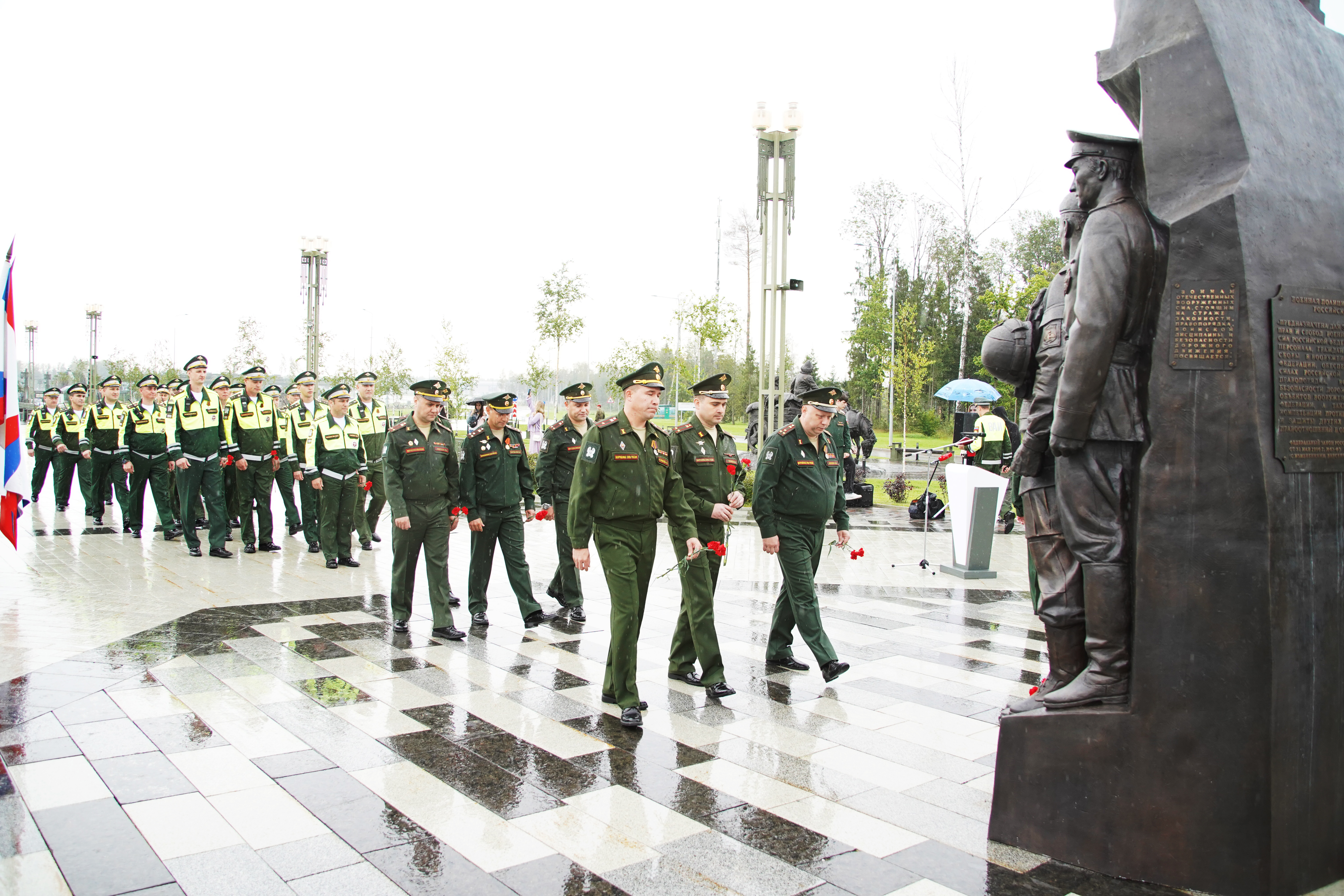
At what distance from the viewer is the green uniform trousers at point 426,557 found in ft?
24.7

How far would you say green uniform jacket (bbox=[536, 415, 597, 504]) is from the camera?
28.8 feet

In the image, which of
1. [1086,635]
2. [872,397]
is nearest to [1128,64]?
[1086,635]

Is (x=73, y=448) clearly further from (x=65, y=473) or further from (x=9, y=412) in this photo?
(x=9, y=412)

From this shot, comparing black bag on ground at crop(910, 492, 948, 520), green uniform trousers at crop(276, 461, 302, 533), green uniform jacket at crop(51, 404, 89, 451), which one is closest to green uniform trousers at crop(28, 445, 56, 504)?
green uniform jacket at crop(51, 404, 89, 451)

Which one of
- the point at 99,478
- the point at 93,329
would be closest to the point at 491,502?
the point at 99,478

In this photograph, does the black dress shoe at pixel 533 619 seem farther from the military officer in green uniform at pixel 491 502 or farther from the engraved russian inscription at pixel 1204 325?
the engraved russian inscription at pixel 1204 325

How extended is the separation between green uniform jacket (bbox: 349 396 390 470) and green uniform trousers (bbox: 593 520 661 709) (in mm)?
7641

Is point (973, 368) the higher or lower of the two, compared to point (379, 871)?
higher

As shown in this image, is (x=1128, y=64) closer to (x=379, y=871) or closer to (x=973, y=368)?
(x=379, y=871)

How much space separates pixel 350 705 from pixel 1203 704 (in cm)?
453

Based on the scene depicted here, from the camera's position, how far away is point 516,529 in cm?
827

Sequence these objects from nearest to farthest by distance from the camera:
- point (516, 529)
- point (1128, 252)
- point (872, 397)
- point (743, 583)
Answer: point (1128, 252), point (516, 529), point (743, 583), point (872, 397)

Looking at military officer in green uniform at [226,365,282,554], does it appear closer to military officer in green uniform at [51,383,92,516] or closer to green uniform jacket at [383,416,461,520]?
military officer in green uniform at [51,383,92,516]

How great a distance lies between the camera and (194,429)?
37.3 ft
